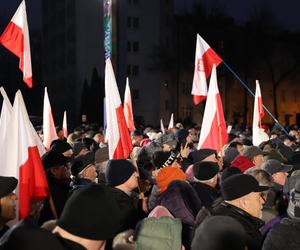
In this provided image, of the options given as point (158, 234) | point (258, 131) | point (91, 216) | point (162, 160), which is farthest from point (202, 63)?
point (91, 216)

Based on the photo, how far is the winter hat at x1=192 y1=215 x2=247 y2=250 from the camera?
300cm

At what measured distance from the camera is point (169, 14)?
6688 cm

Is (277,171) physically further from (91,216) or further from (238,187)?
(91,216)

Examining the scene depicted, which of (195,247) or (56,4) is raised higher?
(56,4)

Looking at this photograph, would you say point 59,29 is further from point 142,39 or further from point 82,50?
point 142,39

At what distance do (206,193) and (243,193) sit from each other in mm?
1196

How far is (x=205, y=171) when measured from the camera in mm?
5566

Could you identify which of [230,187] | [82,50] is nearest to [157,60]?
[82,50]

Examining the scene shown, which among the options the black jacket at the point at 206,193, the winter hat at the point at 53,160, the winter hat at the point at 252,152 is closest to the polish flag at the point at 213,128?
the winter hat at the point at 252,152

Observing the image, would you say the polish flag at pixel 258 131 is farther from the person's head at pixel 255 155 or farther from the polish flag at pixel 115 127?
the polish flag at pixel 115 127

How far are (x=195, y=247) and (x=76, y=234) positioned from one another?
0.73 meters

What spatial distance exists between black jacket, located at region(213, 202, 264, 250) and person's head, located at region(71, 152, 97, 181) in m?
2.65

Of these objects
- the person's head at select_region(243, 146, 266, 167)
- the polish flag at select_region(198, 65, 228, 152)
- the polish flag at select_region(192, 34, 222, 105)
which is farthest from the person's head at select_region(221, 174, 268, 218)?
the polish flag at select_region(192, 34, 222, 105)

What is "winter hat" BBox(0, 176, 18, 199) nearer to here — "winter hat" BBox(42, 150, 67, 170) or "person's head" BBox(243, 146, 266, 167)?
"winter hat" BBox(42, 150, 67, 170)
